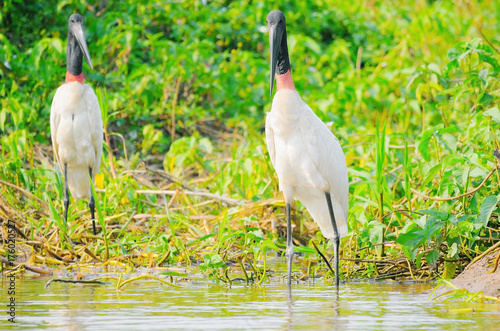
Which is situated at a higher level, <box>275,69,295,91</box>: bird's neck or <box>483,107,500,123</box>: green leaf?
<box>275,69,295,91</box>: bird's neck

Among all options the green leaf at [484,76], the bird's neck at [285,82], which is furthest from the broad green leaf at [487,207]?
the bird's neck at [285,82]

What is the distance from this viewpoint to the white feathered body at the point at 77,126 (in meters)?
6.46

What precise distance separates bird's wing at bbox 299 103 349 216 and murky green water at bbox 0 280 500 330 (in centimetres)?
62

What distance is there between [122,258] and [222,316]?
77.2 inches

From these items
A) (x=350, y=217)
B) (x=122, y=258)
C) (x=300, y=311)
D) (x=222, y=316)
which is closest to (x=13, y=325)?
(x=222, y=316)

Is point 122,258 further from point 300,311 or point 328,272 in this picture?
point 300,311

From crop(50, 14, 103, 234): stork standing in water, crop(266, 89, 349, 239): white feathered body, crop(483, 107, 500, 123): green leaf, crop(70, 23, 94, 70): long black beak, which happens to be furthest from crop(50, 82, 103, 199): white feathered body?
crop(483, 107, 500, 123): green leaf

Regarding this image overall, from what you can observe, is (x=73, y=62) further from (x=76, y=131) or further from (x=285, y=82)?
(x=285, y=82)

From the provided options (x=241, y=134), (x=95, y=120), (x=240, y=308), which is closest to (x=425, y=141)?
(x=240, y=308)

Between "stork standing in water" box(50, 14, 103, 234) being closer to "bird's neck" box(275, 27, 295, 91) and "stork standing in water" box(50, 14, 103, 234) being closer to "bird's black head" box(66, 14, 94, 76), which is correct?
"bird's black head" box(66, 14, 94, 76)

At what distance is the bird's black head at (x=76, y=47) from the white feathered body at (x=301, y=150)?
261 cm

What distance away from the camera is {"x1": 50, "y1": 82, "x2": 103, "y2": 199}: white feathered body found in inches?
255

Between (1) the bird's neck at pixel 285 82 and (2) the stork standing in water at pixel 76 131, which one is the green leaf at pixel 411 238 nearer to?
(1) the bird's neck at pixel 285 82

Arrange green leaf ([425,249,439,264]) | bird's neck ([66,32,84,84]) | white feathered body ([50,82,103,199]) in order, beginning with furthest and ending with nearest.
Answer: bird's neck ([66,32,84,84]) → white feathered body ([50,82,103,199]) → green leaf ([425,249,439,264])
